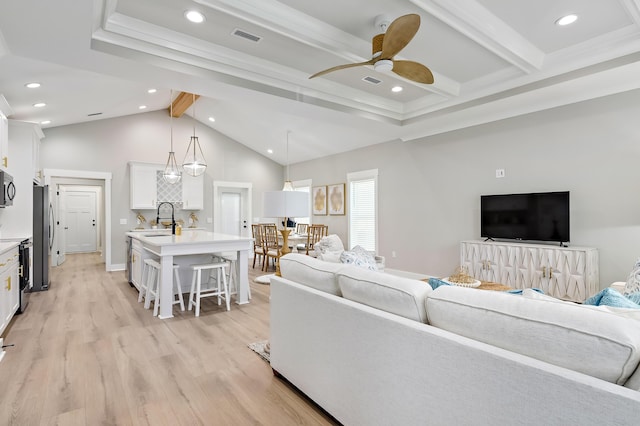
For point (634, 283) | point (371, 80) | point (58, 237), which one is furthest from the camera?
point (58, 237)

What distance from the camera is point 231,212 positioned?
9.45m

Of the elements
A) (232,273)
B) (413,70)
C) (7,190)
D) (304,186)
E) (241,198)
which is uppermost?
(413,70)

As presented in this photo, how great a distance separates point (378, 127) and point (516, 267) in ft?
9.75

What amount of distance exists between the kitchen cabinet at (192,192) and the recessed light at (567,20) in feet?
24.2

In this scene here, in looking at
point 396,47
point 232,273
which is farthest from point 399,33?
point 232,273

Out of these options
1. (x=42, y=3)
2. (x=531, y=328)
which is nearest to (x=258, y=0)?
(x=42, y=3)

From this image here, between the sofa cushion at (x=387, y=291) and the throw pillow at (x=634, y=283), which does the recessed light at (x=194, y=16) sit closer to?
the sofa cushion at (x=387, y=291)

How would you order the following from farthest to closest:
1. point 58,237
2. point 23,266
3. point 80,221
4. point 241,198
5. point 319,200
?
point 80,221 < point 241,198 < point 319,200 < point 58,237 < point 23,266

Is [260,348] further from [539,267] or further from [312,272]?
[539,267]

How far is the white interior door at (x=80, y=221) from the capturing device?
10.3m

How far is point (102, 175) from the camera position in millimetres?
7418

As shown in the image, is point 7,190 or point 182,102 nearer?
point 7,190

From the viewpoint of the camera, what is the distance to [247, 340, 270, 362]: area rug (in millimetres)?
2815

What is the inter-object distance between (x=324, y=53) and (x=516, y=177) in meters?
3.19
